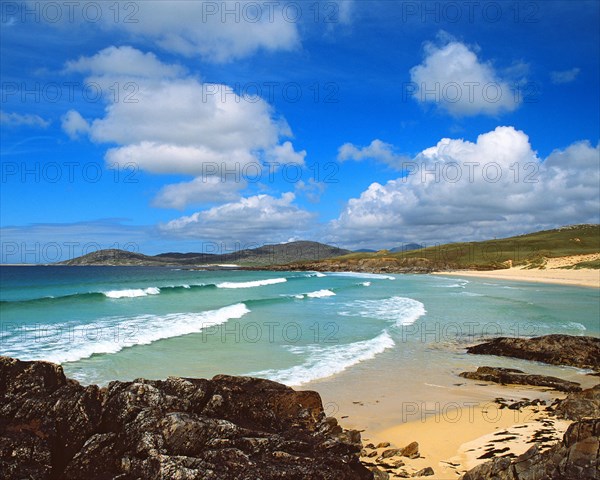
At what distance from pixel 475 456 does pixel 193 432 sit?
19.9 ft

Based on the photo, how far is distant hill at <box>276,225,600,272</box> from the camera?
135 metres

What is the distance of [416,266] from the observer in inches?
5689

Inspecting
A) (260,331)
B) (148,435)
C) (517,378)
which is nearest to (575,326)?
(517,378)

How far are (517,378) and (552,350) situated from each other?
4.85 metres

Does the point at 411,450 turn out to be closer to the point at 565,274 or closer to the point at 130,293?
the point at 130,293

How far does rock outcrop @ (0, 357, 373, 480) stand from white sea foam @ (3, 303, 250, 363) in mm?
12832

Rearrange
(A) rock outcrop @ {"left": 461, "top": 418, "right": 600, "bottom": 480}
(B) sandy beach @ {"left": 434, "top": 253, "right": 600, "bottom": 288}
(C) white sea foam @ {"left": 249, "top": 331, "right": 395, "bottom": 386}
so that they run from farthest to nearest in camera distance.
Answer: (B) sandy beach @ {"left": 434, "top": 253, "right": 600, "bottom": 288} < (C) white sea foam @ {"left": 249, "top": 331, "right": 395, "bottom": 386} < (A) rock outcrop @ {"left": 461, "top": 418, "right": 600, "bottom": 480}

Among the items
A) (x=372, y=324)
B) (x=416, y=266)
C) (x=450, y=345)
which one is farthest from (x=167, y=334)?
(x=416, y=266)

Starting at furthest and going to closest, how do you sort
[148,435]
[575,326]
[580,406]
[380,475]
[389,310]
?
[389,310] → [575,326] → [580,406] → [380,475] → [148,435]

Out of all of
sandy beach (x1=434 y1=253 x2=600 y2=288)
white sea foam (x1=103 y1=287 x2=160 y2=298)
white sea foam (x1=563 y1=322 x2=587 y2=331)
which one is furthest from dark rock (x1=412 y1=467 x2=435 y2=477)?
sandy beach (x1=434 y1=253 x2=600 y2=288)

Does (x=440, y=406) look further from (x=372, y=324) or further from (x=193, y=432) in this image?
(x=372, y=324)

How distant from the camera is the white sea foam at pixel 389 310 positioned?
105 feet

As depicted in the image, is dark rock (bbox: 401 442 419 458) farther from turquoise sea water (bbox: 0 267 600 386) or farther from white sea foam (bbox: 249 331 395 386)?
turquoise sea water (bbox: 0 267 600 386)

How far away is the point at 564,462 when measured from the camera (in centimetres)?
629
